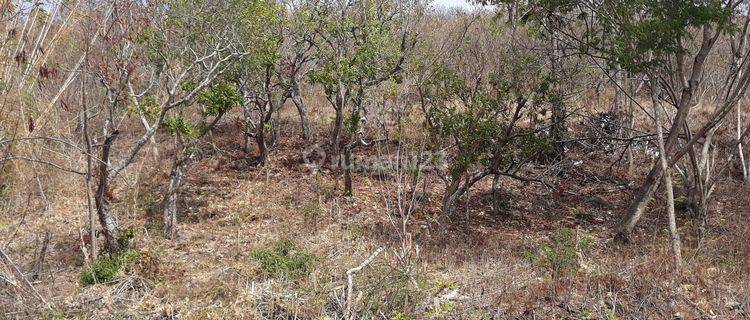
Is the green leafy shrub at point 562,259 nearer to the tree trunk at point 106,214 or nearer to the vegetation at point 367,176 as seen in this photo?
the vegetation at point 367,176

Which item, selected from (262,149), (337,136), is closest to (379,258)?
(337,136)

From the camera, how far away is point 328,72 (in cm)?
1016

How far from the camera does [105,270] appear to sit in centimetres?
668

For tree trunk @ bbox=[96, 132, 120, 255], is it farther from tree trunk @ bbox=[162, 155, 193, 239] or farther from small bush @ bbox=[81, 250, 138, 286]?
tree trunk @ bbox=[162, 155, 193, 239]

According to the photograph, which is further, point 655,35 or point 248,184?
point 248,184

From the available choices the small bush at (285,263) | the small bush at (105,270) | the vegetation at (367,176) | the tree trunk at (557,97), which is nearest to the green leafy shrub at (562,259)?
the vegetation at (367,176)

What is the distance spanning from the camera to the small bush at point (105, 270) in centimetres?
662

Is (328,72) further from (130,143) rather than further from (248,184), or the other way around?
(130,143)

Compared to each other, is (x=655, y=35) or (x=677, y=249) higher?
(x=655, y=35)

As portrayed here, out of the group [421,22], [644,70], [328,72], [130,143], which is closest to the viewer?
[644,70]

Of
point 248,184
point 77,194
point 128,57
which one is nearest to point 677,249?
point 128,57

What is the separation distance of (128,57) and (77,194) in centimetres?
456

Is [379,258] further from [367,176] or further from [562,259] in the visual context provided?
[367,176]

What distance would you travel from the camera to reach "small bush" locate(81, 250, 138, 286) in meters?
6.62
